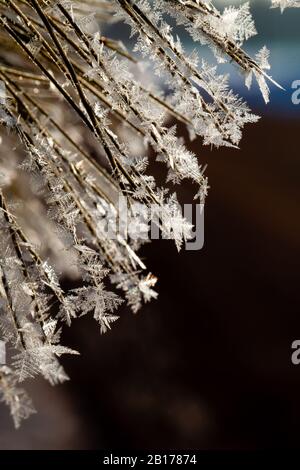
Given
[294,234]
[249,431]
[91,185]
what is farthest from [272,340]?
[91,185]

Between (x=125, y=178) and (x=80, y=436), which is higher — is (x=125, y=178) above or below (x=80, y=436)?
above

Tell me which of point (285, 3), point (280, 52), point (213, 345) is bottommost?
point (213, 345)

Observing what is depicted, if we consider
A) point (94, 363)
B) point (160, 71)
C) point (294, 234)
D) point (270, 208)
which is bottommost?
point (94, 363)

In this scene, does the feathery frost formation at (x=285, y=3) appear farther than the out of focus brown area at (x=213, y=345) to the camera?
No

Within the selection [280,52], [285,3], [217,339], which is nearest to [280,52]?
[280,52]

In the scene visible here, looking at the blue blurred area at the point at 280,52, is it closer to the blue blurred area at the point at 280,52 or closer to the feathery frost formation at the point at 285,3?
the blue blurred area at the point at 280,52

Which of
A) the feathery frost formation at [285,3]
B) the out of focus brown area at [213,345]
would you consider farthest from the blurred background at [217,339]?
the feathery frost formation at [285,3]

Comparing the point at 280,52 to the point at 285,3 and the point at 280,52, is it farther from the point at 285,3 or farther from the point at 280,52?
the point at 285,3
